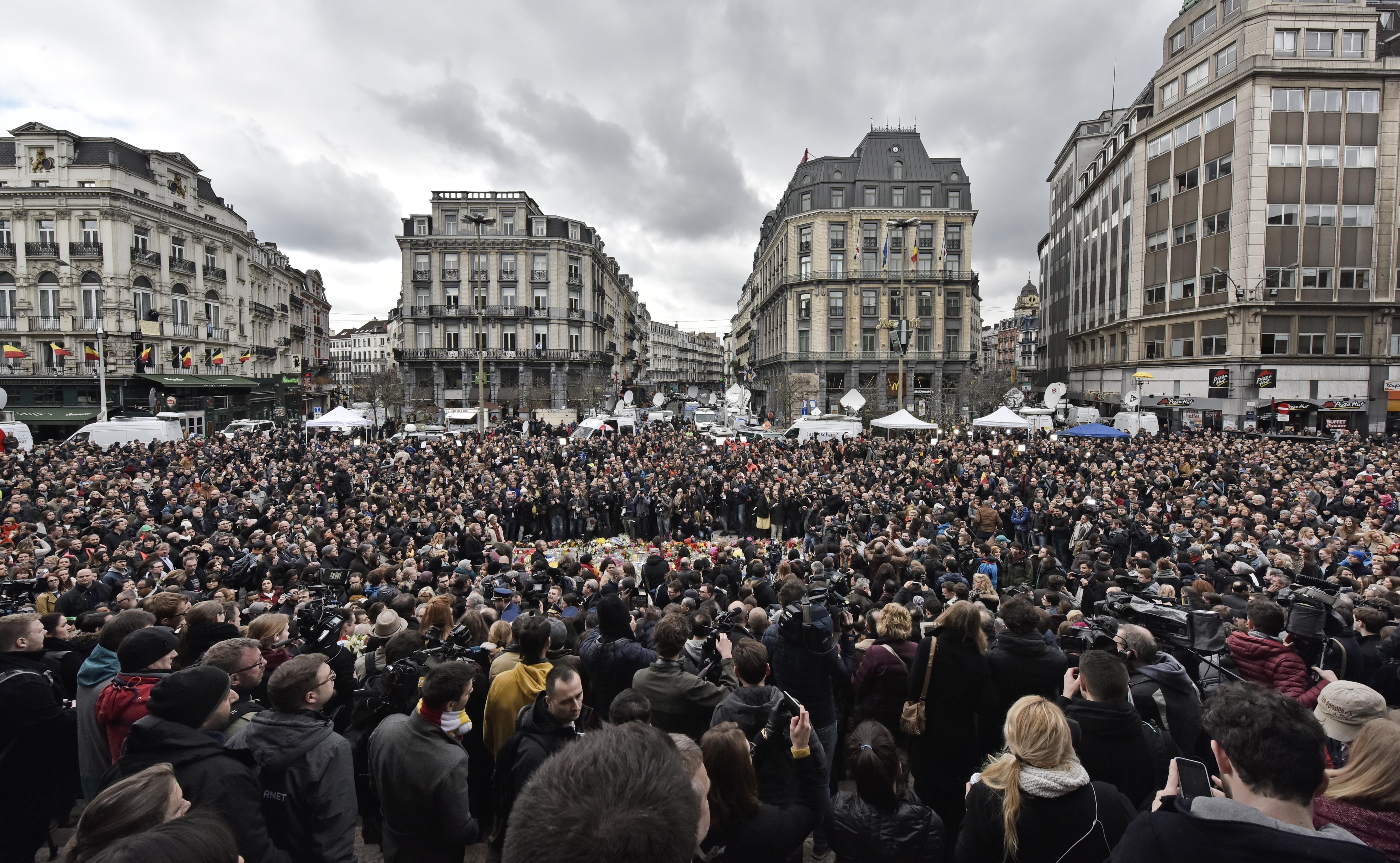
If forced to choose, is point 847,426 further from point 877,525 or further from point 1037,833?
point 1037,833

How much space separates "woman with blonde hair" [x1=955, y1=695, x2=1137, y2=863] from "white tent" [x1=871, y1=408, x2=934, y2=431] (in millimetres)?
24007

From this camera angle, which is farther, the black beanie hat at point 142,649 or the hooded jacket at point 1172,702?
the hooded jacket at point 1172,702

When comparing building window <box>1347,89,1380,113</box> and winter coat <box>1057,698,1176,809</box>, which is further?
building window <box>1347,89,1380,113</box>

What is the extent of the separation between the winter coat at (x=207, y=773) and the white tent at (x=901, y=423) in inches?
989

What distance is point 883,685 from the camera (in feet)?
14.8

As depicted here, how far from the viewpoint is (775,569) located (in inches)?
390

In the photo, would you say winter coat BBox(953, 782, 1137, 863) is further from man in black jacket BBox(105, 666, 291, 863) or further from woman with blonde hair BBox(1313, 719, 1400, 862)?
man in black jacket BBox(105, 666, 291, 863)

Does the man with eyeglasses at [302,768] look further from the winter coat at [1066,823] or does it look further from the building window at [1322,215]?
the building window at [1322,215]

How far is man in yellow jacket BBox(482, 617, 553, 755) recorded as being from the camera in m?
4.04

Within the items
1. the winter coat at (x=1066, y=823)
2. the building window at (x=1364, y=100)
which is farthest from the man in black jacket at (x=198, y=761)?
the building window at (x=1364, y=100)

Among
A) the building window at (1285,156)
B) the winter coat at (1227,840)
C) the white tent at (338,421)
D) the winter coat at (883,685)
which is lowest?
the winter coat at (883,685)

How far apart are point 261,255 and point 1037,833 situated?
6868 centimetres

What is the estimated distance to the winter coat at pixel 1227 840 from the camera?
173 cm

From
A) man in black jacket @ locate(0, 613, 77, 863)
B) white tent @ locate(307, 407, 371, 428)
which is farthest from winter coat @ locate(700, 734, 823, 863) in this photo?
white tent @ locate(307, 407, 371, 428)
